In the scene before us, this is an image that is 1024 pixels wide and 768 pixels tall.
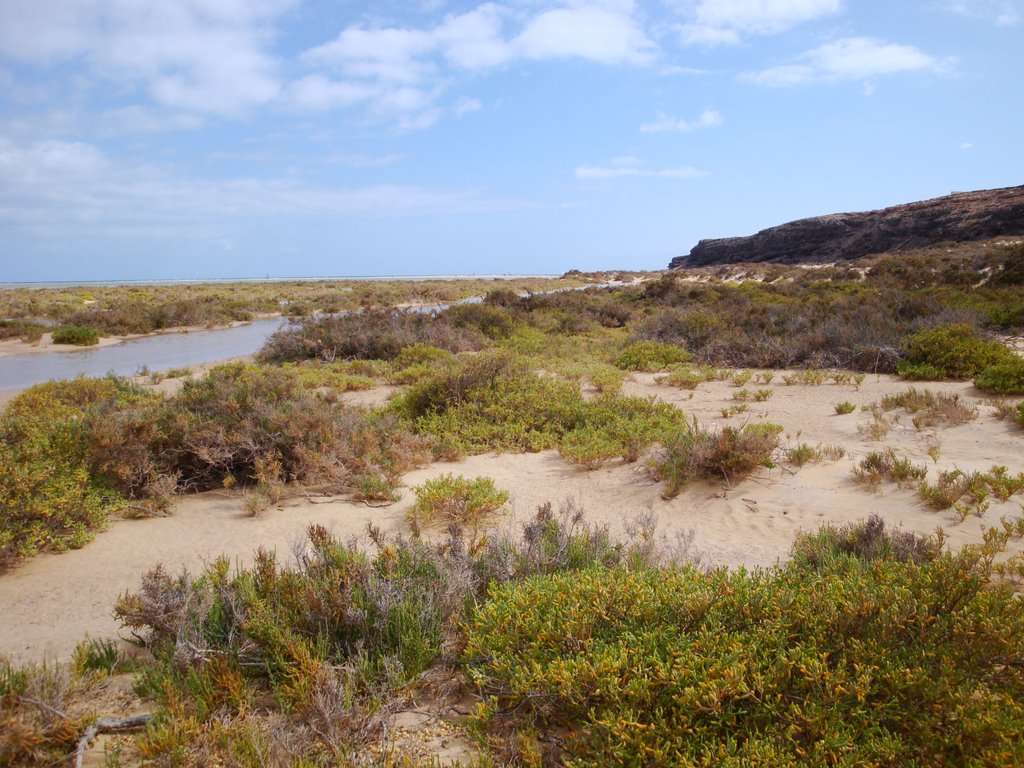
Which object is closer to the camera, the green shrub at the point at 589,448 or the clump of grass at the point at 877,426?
the green shrub at the point at 589,448

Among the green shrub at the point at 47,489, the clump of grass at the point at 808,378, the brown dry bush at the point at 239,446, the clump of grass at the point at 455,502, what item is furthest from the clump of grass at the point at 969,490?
the green shrub at the point at 47,489

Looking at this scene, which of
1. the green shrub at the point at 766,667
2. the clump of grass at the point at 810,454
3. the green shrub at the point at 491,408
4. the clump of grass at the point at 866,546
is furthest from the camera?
the green shrub at the point at 491,408

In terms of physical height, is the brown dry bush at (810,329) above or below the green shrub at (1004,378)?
above

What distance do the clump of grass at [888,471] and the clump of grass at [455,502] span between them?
3412 mm

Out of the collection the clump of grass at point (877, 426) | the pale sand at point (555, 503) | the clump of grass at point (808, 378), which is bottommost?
the pale sand at point (555, 503)

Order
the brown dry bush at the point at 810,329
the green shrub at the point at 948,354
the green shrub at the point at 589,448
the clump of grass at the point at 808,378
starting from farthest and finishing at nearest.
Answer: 1. the brown dry bush at the point at 810,329
2. the clump of grass at the point at 808,378
3. the green shrub at the point at 948,354
4. the green shrub at the point at 589,448

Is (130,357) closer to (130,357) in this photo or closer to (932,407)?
(130,357)

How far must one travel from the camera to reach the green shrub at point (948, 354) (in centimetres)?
945

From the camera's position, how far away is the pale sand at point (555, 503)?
13.0ft

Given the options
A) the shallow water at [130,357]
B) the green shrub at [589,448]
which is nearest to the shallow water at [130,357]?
the shallow water at [130,357]

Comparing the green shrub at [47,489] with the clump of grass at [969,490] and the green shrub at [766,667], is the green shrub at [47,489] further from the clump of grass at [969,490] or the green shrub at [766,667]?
the clump of grass at [969,490]

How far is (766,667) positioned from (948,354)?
972cm

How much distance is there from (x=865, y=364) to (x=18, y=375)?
18247 millimetres

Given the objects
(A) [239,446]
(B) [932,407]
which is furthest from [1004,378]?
(A) [239,446]
